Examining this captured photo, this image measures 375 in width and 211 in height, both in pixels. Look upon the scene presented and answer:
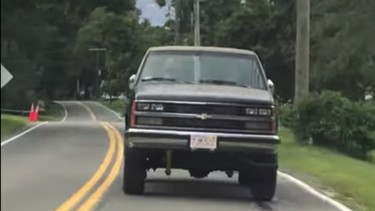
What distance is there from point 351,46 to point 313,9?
8.45 meters

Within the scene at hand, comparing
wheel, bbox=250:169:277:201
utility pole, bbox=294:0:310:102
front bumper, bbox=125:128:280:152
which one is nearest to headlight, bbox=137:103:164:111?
front bumper, bbox=125:128:280:152

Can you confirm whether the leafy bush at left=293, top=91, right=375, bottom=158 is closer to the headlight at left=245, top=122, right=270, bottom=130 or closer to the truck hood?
the truck hood

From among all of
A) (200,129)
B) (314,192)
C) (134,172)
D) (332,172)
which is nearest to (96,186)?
(134,172)

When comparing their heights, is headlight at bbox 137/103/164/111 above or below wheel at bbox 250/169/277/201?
above

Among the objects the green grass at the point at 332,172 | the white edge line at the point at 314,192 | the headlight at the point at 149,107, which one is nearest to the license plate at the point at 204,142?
the headlight at the point at 149,107

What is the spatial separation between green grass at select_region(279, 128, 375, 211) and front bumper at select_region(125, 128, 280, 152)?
1876mm

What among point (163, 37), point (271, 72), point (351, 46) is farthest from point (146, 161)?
point (163, 37)

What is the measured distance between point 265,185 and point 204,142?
1.40 metres

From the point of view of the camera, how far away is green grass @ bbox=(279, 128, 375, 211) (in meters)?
13.4

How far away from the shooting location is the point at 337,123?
2434cm

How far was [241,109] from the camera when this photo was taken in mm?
11406

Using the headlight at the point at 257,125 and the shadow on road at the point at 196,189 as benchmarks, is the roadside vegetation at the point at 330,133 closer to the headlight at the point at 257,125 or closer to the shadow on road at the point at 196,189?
the shadow on road at the point at 196,189

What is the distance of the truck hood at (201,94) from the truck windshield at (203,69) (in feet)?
1.37

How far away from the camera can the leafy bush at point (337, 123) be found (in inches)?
955
